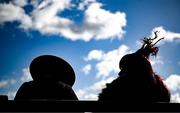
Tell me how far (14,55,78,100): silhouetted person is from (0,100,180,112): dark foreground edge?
1.64 metres

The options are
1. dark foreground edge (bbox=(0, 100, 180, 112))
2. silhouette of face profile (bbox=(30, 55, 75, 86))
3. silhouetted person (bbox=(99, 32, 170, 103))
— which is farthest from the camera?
silhouette of face profile (bbox=(30, 55, 75, 86))

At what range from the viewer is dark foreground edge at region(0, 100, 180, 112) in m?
1.77

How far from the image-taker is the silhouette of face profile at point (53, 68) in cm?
515

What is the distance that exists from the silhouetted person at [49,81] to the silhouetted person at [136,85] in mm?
1012

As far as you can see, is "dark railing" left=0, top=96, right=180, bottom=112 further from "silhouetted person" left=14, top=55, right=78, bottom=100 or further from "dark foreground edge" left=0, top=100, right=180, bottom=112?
"silhouetted person" left=14, top=55, right=78, bottom=100

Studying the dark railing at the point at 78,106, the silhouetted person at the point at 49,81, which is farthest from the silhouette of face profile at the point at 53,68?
the dark railing at the point at 78,106

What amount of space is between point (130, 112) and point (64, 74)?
3550 mm

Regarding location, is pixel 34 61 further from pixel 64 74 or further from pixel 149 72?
pixel 149 72

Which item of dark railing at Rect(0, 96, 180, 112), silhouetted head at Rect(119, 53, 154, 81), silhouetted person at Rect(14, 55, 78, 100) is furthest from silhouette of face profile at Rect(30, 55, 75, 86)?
dark railing at Rect(0, 96, 180, 112)

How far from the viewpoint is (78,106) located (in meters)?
1.81

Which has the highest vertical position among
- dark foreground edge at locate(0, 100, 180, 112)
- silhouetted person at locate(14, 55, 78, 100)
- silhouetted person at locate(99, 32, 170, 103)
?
silhouetted person at locate(14, 55, 78, 100)

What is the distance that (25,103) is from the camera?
5.90ft

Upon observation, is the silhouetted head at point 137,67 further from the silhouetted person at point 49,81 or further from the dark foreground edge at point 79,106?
the dark foreground edge at point 79,106

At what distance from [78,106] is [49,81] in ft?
8.20
